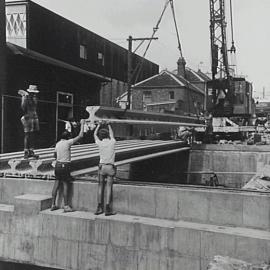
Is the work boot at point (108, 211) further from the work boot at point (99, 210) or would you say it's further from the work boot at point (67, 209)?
the work boot at point (67, 209)

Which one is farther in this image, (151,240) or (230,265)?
(151,240)

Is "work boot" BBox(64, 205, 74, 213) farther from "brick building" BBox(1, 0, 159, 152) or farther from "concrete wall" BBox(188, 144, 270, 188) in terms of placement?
"concrete wall" BBox(188, 144, 270, 188)

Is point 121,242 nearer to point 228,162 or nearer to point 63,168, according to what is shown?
point 63,168

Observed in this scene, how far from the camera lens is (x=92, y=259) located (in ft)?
29.3

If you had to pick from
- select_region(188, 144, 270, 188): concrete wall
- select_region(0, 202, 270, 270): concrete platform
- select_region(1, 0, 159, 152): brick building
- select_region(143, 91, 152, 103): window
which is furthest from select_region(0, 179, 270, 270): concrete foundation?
select_region(143, 91, 152, 103): window

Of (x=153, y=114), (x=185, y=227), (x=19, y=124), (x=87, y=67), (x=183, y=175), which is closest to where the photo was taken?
(x=185, y=227)

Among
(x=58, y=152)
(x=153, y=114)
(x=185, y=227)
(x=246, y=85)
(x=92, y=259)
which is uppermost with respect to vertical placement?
(x=246, y=85)

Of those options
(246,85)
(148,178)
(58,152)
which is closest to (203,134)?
(148,178)

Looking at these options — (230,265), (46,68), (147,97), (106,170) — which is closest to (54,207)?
(106,170)

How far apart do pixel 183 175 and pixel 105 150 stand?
16461mm

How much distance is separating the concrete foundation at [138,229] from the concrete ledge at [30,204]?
0.02 metres

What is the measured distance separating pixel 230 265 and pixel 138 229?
2.16 metres

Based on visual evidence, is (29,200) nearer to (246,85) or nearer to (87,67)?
(87,67)

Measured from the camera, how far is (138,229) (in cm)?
849
